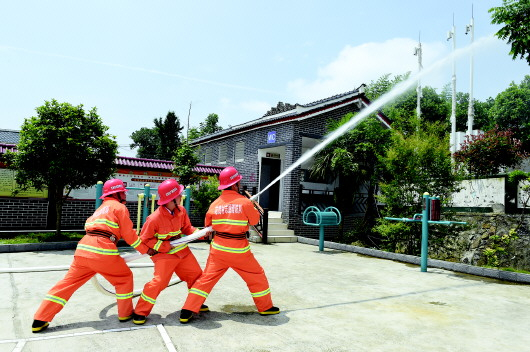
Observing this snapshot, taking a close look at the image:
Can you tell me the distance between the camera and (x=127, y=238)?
4098mm

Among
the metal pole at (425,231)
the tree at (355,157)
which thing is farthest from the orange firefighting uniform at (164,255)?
the tree at (355,157)

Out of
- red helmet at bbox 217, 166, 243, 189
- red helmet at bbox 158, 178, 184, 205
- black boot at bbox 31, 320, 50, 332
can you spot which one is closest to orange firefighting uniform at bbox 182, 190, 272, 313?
red helmet at bbox 217, 166, 243, 189

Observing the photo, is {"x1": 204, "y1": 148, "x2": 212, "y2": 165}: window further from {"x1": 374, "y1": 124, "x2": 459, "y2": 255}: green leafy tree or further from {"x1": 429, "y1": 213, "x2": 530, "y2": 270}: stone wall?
{"x1": 429, "y1": 213, "x2": 530, "y2": 270}: stone wall

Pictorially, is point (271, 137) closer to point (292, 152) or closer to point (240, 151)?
point (292, 152)

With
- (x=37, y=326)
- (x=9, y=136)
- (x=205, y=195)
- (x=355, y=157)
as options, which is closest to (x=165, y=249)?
(x=37, y=326)

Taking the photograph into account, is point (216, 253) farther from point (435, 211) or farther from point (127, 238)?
point (435, 211)

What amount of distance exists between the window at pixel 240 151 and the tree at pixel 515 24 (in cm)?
1021

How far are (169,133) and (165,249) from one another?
32.7 meters

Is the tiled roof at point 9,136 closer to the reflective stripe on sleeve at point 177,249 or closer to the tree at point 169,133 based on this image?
the tree at point 169,133

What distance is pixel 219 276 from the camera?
442cm

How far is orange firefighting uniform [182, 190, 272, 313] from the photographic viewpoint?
4316 millimetres

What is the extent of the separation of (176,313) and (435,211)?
6.22 metres

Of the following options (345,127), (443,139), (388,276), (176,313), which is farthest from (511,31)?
(176,313)

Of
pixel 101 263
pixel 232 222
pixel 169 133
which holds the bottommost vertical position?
pixel 101 263
